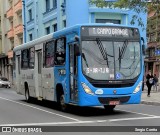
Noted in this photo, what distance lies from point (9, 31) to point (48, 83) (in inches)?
1732

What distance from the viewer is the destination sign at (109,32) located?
49.0ft

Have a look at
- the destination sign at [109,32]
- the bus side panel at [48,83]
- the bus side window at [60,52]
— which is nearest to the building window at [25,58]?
the bus side panel at [48,83]

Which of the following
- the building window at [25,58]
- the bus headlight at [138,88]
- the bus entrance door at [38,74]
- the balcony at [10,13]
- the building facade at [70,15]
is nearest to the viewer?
the bus headlight at [138,88]

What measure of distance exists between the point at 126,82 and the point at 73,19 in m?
21.6

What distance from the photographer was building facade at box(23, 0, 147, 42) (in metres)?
35.9

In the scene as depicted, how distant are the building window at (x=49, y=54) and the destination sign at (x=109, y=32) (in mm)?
2914

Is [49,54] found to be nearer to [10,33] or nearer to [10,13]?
[10,33]

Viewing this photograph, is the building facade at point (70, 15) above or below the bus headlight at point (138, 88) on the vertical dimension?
above

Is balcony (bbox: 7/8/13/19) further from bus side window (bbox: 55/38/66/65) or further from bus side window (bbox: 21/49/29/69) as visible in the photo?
bus side window (bbox: 55/38/66/65)

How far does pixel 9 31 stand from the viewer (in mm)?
60656

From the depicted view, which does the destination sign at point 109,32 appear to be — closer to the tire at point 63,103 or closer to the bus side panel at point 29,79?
the tire at point 63,103

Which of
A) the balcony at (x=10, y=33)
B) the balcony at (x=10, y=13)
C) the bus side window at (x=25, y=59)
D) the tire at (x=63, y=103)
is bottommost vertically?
the tire at (x=63, y=103)

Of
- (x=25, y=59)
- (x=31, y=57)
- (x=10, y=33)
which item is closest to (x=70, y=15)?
(x=25, y=59)

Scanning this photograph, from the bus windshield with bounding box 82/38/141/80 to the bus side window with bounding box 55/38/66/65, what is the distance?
1512mm
